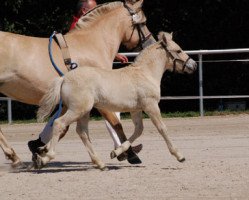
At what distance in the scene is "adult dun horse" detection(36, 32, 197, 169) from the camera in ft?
32.3

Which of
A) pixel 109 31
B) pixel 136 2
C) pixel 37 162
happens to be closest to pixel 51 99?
pixel 37 162

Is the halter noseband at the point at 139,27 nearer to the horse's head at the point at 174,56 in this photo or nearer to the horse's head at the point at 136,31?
the horse's head at the point at 136,31

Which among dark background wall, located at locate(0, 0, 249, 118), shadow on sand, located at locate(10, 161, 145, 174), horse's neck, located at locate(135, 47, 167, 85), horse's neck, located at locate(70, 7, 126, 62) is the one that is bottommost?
dark background wall, located at locate(0, 0, 249, 118)

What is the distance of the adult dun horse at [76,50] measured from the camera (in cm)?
1035

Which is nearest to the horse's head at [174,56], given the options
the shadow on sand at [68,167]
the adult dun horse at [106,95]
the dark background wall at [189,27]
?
the adult dun horse at [106,95]

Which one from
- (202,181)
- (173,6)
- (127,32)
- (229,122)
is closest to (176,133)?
(229,122)

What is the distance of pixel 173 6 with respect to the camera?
860 inches

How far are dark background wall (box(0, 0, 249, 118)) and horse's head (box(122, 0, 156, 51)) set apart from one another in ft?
30.4

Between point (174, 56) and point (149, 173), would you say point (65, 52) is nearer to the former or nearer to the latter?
point (174, 56)

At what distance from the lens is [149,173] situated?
9680mm

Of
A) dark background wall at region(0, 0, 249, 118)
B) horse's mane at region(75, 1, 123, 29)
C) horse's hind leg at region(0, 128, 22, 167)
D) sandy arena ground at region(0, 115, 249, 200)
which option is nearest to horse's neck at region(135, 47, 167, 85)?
horse's mane at region(75, 1, 123, 29)

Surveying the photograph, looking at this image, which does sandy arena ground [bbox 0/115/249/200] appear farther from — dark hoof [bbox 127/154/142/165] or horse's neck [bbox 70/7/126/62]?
horse's neck [bbox 70/7/126/62]

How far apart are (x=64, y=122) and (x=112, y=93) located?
62 cm

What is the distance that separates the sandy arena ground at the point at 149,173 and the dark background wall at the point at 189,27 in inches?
241
